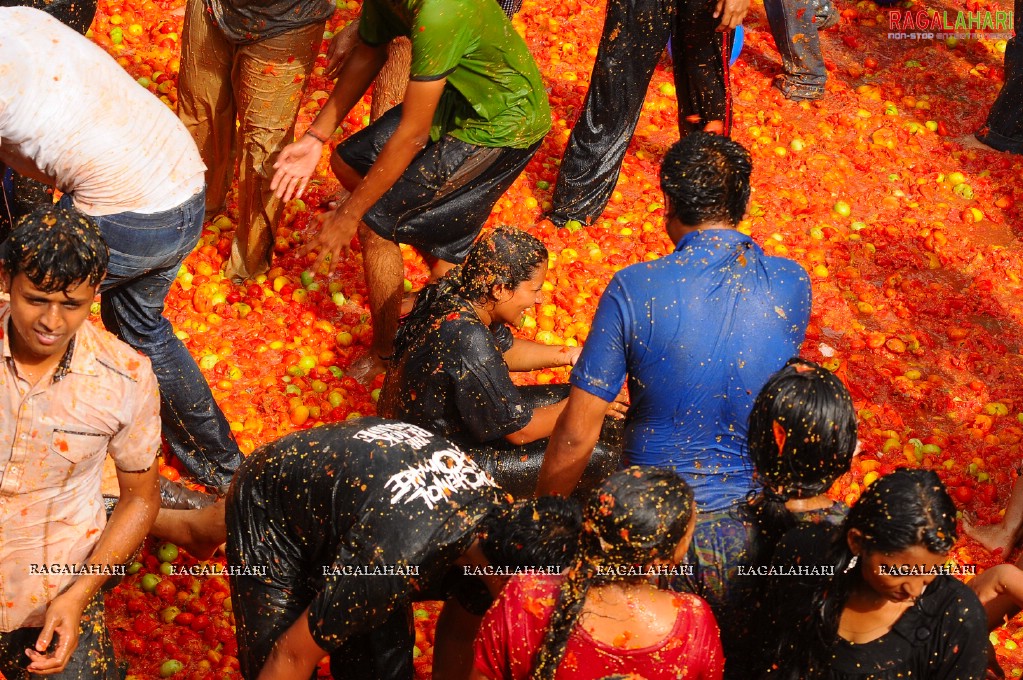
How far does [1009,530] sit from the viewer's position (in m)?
4.32

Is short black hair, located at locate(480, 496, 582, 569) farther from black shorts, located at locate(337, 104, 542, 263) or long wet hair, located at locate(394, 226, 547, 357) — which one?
black shorts, located at locate(337, 104, 542, 263)

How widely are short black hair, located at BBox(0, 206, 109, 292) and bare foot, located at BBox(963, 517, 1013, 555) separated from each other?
11.4 feet

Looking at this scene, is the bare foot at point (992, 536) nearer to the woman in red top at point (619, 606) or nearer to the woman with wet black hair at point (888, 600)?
the woman with wet black hair at point (888, 600)

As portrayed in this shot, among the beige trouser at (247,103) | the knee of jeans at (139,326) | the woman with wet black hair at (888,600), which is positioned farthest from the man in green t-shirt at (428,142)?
the woman with wet black hair at (888,600)

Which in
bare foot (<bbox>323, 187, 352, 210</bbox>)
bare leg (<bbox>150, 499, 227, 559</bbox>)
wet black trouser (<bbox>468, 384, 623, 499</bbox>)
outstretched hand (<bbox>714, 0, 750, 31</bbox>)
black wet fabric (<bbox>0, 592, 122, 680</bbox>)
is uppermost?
outstretched hand (<bbox>714, 0, 750, 31</bbox>)

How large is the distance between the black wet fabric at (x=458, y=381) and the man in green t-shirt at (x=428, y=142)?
1.95 feet

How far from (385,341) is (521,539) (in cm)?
238

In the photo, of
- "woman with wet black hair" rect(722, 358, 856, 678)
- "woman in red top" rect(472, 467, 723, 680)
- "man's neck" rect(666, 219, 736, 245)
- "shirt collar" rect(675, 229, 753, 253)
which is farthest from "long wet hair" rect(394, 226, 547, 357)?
"woman in red top" rect(472, 467, 723, 680)

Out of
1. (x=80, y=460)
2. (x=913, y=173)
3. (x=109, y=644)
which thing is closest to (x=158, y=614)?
(x=109, y=644)

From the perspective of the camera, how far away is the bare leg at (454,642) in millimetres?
3396

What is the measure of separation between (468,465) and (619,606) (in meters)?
0.73

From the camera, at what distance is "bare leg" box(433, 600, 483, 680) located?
340 centimetres

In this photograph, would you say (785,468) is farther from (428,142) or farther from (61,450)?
(428,142)

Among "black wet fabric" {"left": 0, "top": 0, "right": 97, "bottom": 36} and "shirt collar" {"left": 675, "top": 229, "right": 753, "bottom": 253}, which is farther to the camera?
"black wet fabric" {"left": 0, "top": 0, "right": 97, "bottom": 36}
